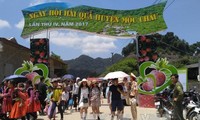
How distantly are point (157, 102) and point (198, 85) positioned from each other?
212cm

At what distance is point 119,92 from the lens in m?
12.7

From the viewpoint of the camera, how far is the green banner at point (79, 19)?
22.6m

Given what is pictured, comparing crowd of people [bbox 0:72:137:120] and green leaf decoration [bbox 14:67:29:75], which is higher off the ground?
green leaf decoration [bbox 14:67:29:75]

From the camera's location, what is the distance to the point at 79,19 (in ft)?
75.1

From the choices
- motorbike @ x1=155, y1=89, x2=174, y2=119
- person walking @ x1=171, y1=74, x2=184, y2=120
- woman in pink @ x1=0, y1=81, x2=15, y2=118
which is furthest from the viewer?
motorbike @ x1=155, y1=89, x2=174, y2=119

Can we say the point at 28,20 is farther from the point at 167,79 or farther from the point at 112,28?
the point at 167,79

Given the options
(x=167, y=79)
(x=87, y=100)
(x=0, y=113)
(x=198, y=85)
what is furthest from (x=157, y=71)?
(x=0, y=113)

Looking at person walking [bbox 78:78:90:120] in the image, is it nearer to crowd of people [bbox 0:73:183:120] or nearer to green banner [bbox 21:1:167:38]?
crowd of people [bbox 0:73:183:120]

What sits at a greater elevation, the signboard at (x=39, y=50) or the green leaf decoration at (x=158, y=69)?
the signboard at (x=39, y=50)

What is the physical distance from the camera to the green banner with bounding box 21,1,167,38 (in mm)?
22578

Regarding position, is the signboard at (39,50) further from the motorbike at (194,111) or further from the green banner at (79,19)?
the motorbike at (194,111)

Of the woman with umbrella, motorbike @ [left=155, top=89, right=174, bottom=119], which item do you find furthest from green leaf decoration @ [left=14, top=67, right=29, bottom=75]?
the woman with umbrella

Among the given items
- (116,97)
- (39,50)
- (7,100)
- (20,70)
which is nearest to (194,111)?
(116,97)

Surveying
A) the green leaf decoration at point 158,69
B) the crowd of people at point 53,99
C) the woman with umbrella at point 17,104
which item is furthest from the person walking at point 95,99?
the green leaf decoration at point 158,69
